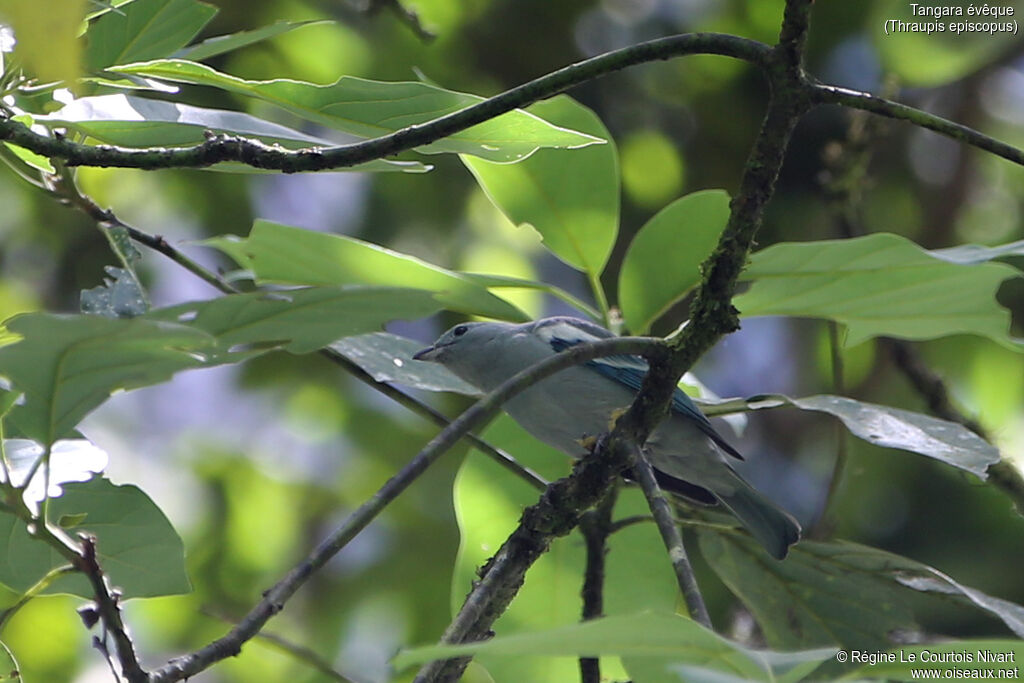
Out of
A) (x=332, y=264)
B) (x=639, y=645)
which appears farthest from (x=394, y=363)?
(x=639, y=645)

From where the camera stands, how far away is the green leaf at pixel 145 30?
5.85ft

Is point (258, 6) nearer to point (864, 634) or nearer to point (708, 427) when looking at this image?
point (708, 427)

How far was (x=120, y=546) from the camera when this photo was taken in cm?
153

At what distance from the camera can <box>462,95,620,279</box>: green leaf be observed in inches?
89.3

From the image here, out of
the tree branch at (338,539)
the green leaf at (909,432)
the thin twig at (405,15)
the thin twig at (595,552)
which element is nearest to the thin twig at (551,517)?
the tree branch at (338,539)

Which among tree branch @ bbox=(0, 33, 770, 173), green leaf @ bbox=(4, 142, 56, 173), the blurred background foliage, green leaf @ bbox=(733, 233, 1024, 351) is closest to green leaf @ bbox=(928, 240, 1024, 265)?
green leaf @ bbox=(733, 233, 1024, 351)

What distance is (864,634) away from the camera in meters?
2.19

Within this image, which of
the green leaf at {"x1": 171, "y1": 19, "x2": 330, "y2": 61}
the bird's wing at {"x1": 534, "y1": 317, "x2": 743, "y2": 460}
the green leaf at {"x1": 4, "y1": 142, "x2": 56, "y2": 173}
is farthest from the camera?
the bird's wing at {"x1": 534, "y1": 317, "x2": 743, "y2": 460}

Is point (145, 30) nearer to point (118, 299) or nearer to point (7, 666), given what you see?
point (118, 299)

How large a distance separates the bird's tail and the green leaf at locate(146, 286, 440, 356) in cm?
130

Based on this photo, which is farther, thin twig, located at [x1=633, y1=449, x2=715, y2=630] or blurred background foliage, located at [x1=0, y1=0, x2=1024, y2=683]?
blurred background foliage, located at [x1=0, y1=0, x2=1024, y2=683]

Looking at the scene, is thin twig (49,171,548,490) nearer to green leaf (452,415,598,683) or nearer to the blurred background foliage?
green leaf (452,415,598,683)

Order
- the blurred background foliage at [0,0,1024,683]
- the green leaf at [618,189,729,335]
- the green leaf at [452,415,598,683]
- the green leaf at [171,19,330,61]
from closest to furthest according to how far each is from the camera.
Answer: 1. the green leaf at [171,19,330,61]
2. the green leaf at [618,189,729,335]
3. the green leaf at [452,415,598,683]
4. the blurred background foliage at [0,0,1024,683]

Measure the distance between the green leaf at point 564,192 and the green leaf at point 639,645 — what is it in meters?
1.45
